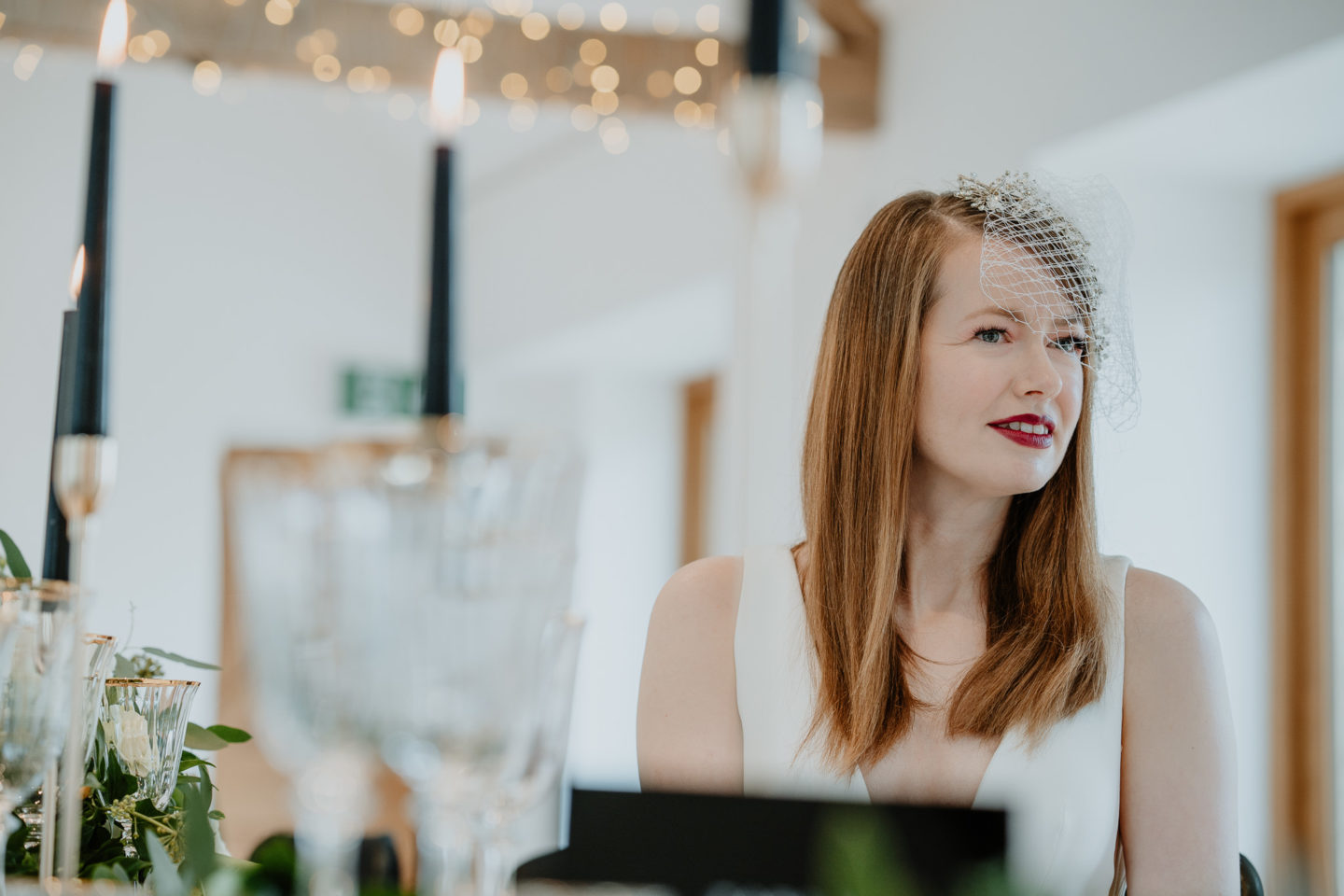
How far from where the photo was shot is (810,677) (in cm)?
149

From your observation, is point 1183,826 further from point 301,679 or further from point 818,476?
point 301,679

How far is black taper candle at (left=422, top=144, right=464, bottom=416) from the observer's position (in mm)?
542

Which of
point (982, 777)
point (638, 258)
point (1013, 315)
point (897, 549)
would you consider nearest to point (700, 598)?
point (897, 549)

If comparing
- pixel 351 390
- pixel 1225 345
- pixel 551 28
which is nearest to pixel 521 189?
pixel 351 390

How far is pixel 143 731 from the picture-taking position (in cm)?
84

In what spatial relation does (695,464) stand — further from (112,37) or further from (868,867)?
(868,867)

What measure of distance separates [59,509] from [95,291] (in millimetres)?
214

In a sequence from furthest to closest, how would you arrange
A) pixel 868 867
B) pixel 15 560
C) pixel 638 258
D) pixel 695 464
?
pixel 695 464
pixel 638 258
pixel 15 560
pixel 868 867

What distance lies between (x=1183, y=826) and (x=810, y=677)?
0.43 m

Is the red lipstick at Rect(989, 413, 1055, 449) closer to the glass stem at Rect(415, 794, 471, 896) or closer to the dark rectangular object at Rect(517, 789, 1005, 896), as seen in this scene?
the dark rectangular object at Rect(517, 789, 1005, 896)

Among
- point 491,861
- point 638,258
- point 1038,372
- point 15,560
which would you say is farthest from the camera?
point 638,258

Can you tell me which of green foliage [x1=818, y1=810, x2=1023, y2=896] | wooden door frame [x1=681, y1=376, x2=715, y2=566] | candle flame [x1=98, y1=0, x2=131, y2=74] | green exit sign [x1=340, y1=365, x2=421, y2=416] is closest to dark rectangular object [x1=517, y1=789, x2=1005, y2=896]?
green foliage [x1=818, y1=810, x2=1023, y2=896]

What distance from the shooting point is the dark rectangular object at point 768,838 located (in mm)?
586

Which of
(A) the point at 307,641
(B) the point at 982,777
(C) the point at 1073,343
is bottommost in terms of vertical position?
(B) the point at 982,777
